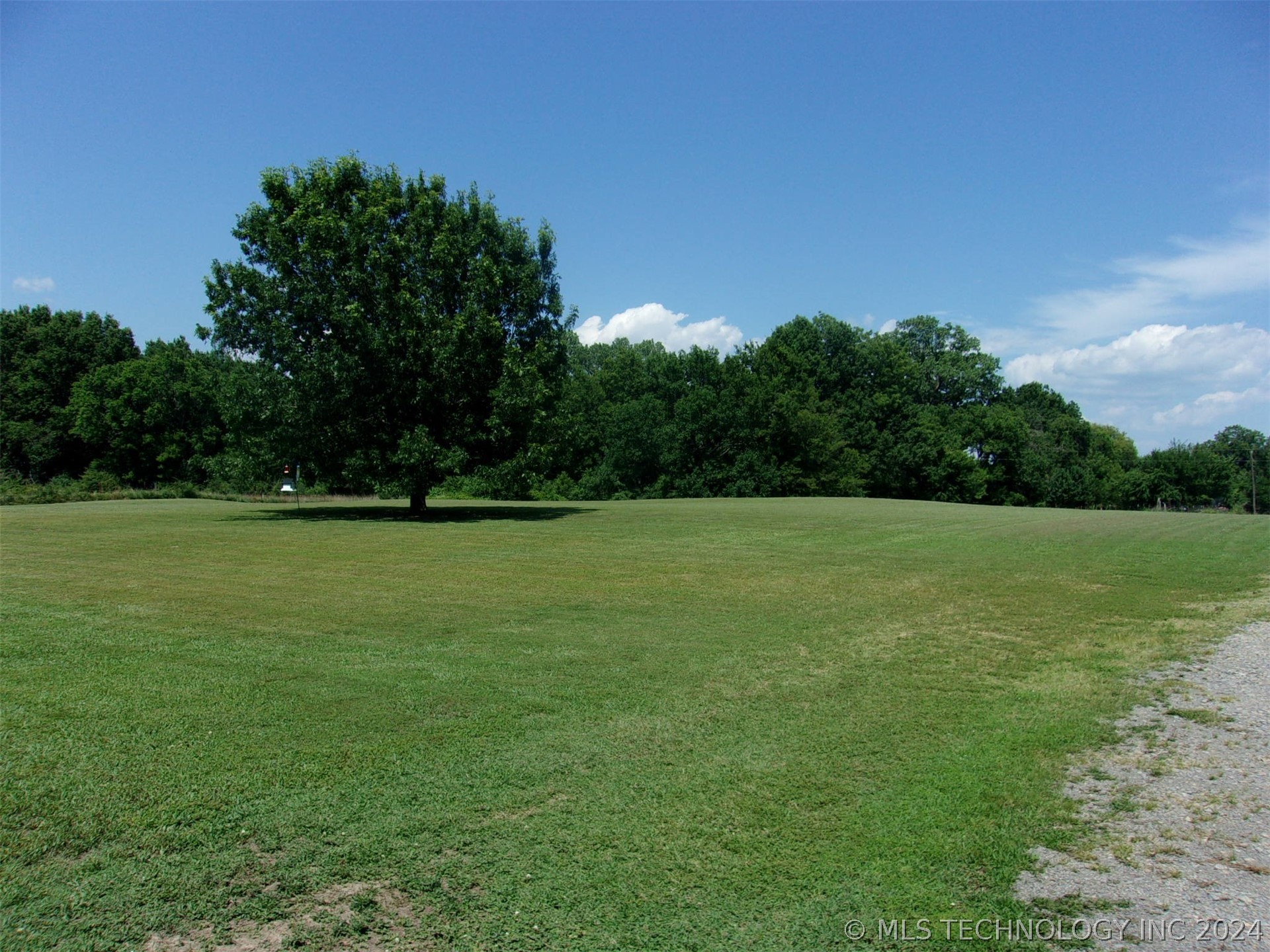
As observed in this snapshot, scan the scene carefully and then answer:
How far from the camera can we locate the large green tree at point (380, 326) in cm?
2661

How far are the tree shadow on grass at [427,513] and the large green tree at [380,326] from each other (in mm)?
1591

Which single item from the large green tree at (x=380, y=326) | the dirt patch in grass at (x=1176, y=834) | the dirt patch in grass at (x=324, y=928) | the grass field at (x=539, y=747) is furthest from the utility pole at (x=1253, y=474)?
the dirt patch in grass at (x=324, y=928)

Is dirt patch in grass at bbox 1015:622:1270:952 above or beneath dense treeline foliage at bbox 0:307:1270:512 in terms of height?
beneath

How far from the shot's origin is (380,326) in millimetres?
26781

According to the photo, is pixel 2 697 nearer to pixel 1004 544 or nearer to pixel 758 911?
pixel 758 911

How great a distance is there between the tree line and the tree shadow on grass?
1.13 meters

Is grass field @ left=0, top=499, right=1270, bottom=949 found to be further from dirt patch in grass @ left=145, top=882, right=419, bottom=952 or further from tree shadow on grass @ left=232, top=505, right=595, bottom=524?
tree shadow on grass @ left=232, top=505, right=595, bottom=524

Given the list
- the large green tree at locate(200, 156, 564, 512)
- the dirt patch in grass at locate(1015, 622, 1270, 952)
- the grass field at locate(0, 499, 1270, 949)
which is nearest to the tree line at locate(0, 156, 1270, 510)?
the large green tree at locate(200, 156, 564, 512)

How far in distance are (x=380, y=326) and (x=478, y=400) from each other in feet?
13.5

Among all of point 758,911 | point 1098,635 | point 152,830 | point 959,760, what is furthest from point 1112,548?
point 152,830

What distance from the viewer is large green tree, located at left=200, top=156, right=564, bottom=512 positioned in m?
26.6

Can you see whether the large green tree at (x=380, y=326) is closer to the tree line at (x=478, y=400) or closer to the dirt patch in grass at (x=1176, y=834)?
the tree line at (x=478, y=400)

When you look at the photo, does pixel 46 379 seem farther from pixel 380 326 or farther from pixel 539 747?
pixel 539 747

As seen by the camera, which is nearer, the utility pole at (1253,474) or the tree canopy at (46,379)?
the tree canopy at (46,379)
